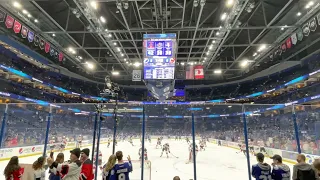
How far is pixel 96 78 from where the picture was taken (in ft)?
92.6

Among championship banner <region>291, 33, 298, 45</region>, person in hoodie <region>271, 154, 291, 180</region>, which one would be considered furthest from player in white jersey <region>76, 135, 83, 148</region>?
championship banner <region>291, 33, 298, 45</region>

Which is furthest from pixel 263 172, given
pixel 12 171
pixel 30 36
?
pixel 30 36

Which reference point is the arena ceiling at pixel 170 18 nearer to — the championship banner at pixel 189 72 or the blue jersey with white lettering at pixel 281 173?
the championship banner at pixel 189 72

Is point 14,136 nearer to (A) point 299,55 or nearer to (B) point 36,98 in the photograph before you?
(B) point 36,98

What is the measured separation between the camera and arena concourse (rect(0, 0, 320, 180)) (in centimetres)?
560

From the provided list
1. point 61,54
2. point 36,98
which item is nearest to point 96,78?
point 36,98

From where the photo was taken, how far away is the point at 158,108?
19.4 ft

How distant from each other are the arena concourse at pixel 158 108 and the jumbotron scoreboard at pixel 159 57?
5 centimetres

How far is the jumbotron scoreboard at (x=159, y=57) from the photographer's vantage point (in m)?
8.82

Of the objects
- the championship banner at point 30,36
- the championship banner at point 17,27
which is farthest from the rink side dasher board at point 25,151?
the championship banner at point 17,27

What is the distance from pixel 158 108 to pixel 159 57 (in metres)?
3.66

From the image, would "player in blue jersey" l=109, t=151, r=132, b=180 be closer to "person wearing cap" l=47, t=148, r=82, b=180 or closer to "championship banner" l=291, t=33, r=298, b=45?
"person wearing cap" l=47, t=148, r=82, b=180

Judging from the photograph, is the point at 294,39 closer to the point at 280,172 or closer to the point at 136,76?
the point at 136,76

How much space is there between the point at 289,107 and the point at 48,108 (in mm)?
7416
